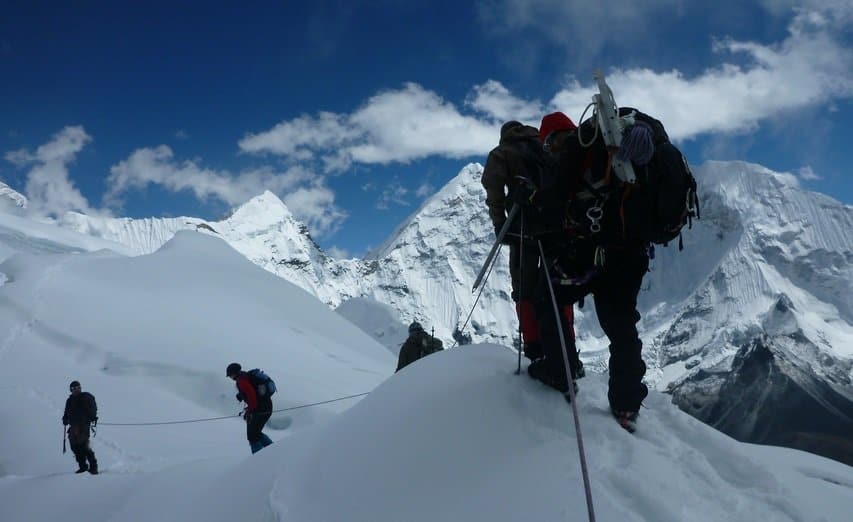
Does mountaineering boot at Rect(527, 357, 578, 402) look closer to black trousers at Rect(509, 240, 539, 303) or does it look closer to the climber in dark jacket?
black trousers at Rect(509, 240, 539, 303)

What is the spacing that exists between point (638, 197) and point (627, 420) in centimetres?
142

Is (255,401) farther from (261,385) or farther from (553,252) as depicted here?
(553,252)

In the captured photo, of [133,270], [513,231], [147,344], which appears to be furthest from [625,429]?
[133,270]

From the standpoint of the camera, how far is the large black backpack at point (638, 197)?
3.56 meters

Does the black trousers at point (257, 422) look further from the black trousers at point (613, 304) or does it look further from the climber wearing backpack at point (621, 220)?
the climber wearing backpack at point (621, 220)

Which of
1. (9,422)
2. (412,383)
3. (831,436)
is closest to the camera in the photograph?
(412,383)

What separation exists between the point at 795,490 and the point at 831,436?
12780 centimetres

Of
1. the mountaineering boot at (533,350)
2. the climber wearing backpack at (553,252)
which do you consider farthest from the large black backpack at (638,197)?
the mountaineering boot at (533,350)

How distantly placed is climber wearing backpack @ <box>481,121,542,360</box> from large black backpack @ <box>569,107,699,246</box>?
34.1 inches

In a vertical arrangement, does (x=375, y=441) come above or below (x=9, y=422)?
below

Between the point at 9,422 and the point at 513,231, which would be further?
the point at 9,422

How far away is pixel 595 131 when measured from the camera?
3676 millimetres

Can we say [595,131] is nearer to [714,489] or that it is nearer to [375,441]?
[714,489]

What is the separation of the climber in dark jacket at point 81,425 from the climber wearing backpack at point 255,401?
9.21ft
